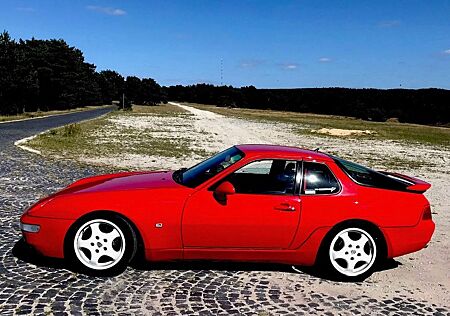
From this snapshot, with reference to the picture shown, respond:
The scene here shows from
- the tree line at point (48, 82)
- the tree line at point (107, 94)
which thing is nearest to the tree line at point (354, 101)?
the tree line at point (107, 94)

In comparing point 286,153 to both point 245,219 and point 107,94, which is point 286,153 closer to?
point 245,219

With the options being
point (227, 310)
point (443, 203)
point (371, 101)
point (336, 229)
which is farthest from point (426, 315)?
point (371, 101)

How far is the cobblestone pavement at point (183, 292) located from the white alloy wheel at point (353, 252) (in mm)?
177

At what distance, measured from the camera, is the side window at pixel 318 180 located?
5.07 m

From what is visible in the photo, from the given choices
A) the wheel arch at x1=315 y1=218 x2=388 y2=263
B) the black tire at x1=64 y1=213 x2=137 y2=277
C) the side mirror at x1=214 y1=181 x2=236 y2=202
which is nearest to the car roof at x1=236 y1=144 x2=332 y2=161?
the side mirror at x1=214 y1=181 x2=236 y2=202

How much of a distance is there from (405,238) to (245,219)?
180 centimetres

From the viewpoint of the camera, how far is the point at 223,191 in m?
4.76

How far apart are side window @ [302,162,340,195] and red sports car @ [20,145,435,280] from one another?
0.4 inches

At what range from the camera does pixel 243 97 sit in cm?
15325

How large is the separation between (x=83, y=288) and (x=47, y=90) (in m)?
79.3

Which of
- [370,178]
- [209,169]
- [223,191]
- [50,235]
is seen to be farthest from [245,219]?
[50,235]

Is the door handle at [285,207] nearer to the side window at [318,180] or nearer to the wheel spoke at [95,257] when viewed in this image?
the side window at [318,180]

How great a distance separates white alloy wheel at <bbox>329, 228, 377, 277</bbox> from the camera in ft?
16.6

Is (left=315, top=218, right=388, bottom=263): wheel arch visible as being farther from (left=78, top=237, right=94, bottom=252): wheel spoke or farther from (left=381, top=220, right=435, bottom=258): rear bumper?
(left=78, top=237, right=94, bottom=252): wheel spoke
